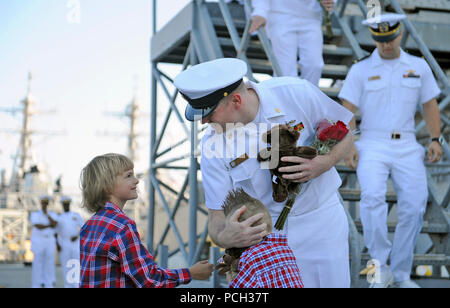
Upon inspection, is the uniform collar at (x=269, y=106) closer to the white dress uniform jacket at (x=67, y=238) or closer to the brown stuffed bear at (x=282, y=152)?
the brown stuffed bear at (x=282, y=152)

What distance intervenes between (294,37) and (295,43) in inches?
2.2

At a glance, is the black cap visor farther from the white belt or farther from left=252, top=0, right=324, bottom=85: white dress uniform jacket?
left=252, top=0, right=324, bottom=85: white dress uniform jacket

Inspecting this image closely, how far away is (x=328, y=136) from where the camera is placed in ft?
8.48

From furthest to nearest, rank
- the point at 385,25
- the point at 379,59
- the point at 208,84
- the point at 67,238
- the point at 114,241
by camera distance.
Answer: the point at 67,238 → the point at 379,59 → the point at 385,25 → the point at 208,84 → the point at 114,241

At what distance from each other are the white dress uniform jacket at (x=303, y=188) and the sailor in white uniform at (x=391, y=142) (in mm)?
1923

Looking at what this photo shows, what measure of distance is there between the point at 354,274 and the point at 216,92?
2.12 meters

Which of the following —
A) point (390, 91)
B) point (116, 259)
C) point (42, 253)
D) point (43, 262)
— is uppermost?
point (390, 91)

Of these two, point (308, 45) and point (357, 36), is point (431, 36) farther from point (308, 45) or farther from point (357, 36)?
point (308, 45)

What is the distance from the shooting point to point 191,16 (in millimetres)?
6695

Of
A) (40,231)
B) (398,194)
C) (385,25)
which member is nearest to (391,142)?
(398,194)

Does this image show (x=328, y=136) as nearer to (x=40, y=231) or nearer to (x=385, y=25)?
(x=385, y=25)
